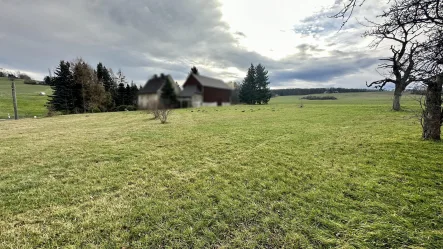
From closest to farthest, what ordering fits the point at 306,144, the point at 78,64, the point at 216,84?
1. the point at 306,144
2. the point at 78,64
3. the point at 216,84

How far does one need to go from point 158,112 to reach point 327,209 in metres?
13.1

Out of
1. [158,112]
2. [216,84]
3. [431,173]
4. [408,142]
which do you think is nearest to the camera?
[431,173]

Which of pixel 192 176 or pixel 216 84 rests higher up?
pixel 216 84

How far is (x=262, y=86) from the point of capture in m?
43.3

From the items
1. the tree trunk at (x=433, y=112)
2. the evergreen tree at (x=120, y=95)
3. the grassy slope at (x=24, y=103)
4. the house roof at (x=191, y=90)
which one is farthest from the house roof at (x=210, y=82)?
the tree trunk at (x=433, y=112)

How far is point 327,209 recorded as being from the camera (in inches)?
103

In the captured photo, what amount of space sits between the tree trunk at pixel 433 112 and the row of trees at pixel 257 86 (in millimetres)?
37828

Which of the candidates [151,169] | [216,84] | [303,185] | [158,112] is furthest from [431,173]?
[216,84]

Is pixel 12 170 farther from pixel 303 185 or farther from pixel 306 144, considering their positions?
pixel 306 144

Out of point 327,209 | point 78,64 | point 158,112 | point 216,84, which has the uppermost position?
point 78,64

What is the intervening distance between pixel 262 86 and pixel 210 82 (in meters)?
18.1

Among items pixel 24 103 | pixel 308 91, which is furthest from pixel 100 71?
pixel 308 91

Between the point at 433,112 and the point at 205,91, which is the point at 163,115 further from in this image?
the point at 205,91

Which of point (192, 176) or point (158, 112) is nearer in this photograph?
point (192, 176)
